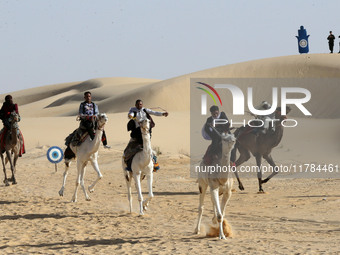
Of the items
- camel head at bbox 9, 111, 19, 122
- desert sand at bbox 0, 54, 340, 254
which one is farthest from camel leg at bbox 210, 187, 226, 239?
camel head at bbox 9, 111, 19, 122

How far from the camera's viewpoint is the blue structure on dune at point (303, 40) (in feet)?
173

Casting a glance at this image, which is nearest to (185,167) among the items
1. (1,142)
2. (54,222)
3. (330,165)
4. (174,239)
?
(330,165)

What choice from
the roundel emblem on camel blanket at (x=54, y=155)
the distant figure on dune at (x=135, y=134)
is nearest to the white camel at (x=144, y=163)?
the distant figure on dune at (x=135, y=134)

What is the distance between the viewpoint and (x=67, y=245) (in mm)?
11000

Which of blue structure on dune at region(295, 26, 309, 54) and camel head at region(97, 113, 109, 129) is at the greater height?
blue structure on dune at region(295, 26, 309, 54)

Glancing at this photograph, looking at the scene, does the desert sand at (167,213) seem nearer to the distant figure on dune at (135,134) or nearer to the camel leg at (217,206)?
the camel leg at (217,206)

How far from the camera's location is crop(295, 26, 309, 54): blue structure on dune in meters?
52.7

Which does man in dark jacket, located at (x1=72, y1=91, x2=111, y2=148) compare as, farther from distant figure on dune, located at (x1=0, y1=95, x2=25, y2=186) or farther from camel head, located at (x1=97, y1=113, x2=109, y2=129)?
distant figure on dune, located at (x1=0, y1=95, x2=25, y2=186)

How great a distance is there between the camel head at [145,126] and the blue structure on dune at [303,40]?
4091 cm

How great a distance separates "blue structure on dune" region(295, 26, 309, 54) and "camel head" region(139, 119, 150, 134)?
4091 centimetres

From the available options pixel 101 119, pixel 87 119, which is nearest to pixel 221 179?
pixel 101 119

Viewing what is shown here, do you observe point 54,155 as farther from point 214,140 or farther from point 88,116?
point 214,140

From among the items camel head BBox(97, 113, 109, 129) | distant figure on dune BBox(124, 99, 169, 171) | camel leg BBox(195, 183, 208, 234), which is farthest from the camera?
camel head BBox(97, 113, 109, 129)

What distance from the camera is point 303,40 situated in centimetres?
5531
